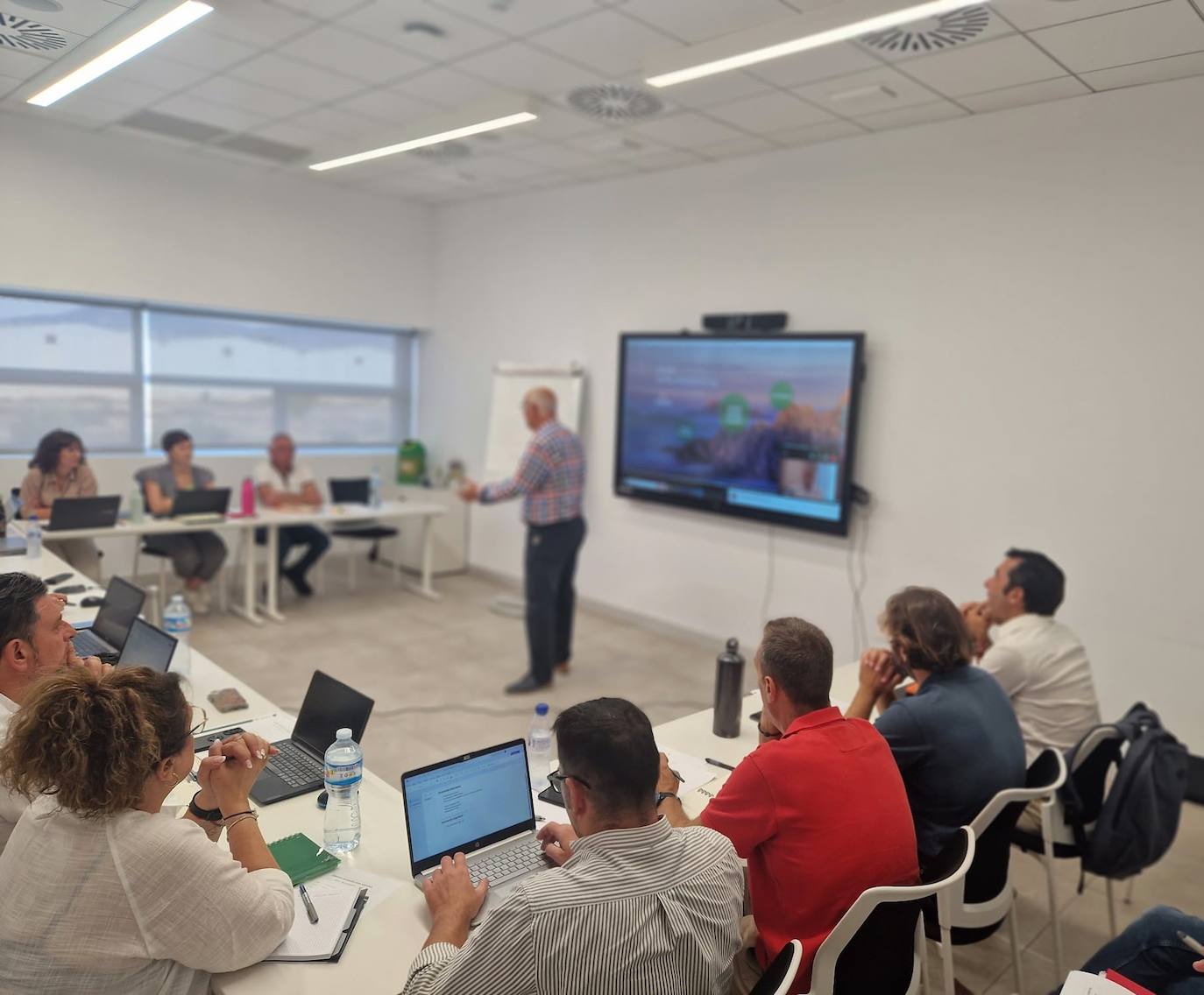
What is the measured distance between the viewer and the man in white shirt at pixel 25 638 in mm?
1915

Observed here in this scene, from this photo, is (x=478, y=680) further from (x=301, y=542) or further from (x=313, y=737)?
(x=313, y=737)

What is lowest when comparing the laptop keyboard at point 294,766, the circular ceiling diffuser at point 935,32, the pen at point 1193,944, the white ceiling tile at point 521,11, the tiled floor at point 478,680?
the tiled floor at point 478,680

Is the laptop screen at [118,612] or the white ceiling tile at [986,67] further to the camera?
the white ceiling tile at [986,67]

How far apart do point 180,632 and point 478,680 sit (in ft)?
6.42

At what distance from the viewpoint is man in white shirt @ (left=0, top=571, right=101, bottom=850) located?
75.4 inches

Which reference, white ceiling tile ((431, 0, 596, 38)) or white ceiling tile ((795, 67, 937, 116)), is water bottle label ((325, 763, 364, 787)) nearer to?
white ceiling tile ((431, 0, 596, 38))

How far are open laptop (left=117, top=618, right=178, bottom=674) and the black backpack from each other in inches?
106

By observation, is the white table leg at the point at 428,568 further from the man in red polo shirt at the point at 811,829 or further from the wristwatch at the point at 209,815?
the man in red polo shirt at the point at 811,829

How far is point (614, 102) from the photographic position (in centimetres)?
418

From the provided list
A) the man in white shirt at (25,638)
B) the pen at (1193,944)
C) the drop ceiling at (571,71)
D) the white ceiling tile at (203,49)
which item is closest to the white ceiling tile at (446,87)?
the drop ceiling at (571,71)

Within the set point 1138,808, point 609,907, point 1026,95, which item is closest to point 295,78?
point 1026,95

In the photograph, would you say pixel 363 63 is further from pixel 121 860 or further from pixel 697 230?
pixel 121 860

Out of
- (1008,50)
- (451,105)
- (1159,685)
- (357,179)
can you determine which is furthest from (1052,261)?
(357,179)

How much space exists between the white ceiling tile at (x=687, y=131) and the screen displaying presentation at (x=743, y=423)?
3.70ft
